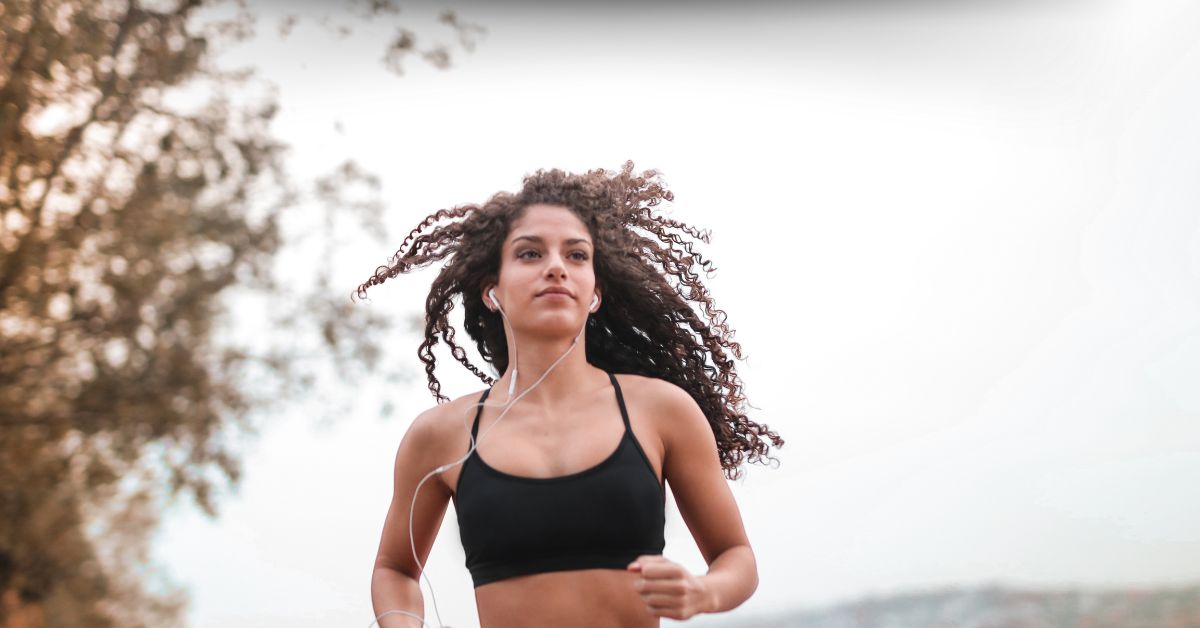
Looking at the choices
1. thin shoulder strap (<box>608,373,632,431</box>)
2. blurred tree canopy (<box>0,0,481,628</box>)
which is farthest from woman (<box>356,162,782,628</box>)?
blurred tree canopy (<box>0,0,481,628</box>)

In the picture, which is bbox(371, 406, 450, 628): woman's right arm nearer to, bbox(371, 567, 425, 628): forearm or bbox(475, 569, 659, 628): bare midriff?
bbox(371, 567, 425, 628): forearm

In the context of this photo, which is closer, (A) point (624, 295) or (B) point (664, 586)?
(B) point (664, 586)

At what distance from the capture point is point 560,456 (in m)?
1.74

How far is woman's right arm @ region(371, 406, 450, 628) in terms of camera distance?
1.87m

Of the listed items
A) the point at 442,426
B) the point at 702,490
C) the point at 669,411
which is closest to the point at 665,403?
the point at 669,411

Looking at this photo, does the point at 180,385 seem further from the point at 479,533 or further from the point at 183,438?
the point at 479,533

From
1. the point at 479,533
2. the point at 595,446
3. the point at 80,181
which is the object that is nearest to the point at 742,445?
the point at 595,446

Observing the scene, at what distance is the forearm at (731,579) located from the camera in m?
1.60

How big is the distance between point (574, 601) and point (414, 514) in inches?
14.3

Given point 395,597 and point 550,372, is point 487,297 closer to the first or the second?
point 550,372

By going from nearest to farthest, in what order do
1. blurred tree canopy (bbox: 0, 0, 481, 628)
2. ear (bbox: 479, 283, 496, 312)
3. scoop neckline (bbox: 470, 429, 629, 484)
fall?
1. scoop neckline (bbox: 470, 429, 629, 484)
2. ear (bbox: 479, 283, 496, 312)
3. blurred tree canopy (bbox: 0, 0, 481, 628)

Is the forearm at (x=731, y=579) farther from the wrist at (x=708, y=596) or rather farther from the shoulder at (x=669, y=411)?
the shoulder at (x=669, y=411)

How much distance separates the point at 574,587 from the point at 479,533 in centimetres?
17

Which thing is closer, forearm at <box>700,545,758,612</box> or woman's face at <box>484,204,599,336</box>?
forearm at <box>700,545,758,612</box>
